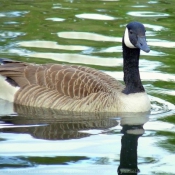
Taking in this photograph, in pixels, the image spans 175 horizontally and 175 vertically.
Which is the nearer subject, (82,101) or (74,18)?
(82,101)

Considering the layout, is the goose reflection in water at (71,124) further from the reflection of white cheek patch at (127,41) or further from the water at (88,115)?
the reflection of white cheek patch at (127,41)

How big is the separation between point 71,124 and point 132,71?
1.53m

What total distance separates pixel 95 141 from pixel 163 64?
448 cm

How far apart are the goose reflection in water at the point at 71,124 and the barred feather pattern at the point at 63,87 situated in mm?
147

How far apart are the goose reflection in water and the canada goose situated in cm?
14

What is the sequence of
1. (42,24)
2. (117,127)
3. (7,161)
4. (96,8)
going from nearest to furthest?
(7,161) → (117,127) → (42,24) → (96,8)

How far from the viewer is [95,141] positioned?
10422 millimetres

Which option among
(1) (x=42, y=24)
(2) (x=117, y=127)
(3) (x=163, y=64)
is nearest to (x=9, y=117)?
(2) (x=117, y=127)

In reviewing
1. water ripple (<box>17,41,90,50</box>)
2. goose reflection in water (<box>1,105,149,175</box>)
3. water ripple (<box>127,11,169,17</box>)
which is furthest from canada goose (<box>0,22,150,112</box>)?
water ripple (<box>127,11,169,17</box>)

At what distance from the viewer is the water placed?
9578 mm

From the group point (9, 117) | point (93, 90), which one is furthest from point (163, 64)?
point (9, 117)

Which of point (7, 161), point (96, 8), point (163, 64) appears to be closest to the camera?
point (7, 161)

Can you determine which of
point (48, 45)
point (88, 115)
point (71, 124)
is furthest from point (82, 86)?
point (48, 45)

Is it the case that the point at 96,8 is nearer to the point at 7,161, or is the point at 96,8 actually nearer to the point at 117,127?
the point at 117,127
